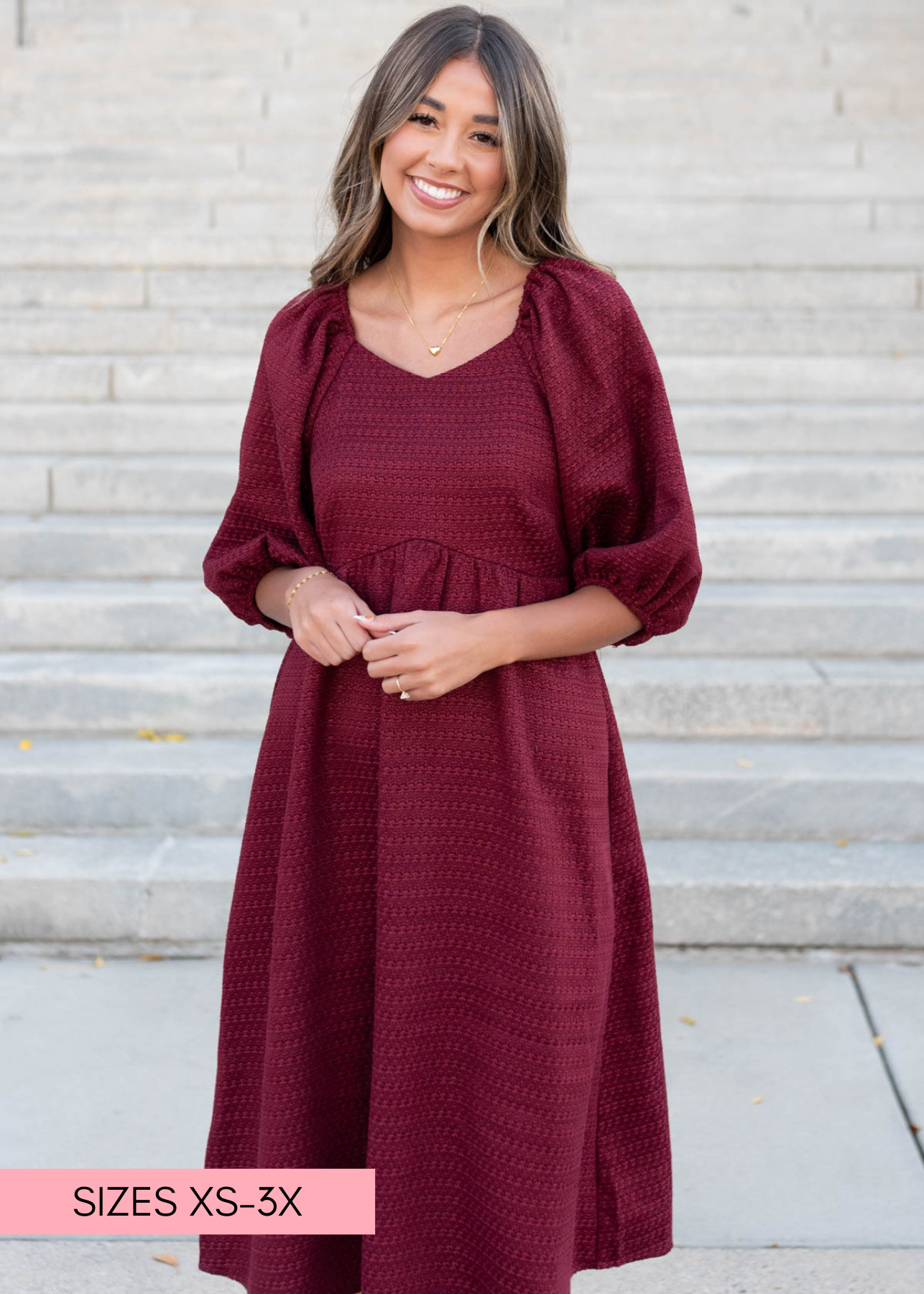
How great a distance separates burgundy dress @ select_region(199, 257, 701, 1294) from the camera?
72.8 inches

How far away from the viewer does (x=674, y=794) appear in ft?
13.3

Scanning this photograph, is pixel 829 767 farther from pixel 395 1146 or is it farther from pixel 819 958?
pixel 395 1146

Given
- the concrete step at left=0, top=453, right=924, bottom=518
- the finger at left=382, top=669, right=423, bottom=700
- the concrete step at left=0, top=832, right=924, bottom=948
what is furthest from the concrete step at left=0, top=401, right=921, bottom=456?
the finger at left=382, top=669, right=423, bottom=700

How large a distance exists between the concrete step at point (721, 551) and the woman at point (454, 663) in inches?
117

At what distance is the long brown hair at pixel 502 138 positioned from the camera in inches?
71.8

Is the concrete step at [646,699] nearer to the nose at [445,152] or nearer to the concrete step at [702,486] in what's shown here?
the concrete step at [702,486]

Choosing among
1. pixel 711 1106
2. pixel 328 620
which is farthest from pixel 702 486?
pixel 328 620

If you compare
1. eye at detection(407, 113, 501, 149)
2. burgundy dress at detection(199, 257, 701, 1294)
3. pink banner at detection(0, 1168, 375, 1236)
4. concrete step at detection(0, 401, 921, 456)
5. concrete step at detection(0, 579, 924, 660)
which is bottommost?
pink banner at detection(0, 1168, 375, 1236)

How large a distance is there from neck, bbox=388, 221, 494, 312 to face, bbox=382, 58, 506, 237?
0.04m

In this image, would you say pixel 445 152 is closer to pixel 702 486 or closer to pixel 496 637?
pixel 496 637

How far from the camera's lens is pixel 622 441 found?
1888mm

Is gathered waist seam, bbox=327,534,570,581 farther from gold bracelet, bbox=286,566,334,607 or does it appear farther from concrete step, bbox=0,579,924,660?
concrete step, bbox=0,579,924,660

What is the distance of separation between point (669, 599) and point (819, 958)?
2181 millimetres

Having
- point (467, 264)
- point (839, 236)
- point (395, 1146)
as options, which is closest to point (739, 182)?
point (839, 236)
